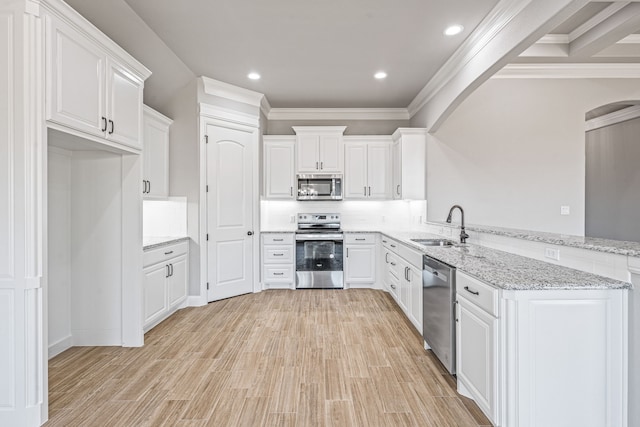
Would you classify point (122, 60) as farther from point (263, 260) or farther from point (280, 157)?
point (263, 260)

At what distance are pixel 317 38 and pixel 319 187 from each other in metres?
2.38

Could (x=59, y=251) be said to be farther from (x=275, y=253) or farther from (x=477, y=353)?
(x=477, y=353)

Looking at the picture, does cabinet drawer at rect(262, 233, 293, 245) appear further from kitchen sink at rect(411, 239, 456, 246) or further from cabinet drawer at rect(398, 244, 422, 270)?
kitchen sink at rect(411, 239, 456, 246)

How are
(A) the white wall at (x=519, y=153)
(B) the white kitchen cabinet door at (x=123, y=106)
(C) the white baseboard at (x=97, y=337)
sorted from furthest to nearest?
(A) the white wall at (x=519, y=153), (C) the white baseboard at (x=97, y=337), (B) the white kitchen cabinet door at (x=123, y=106)

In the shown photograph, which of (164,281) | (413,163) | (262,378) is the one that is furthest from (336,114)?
(262,378)

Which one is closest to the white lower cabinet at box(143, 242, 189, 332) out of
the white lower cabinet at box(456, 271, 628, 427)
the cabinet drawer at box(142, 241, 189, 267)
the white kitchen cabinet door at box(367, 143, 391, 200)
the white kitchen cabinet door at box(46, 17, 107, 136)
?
the cabinet drawer at box(142, 241, 189, 267)

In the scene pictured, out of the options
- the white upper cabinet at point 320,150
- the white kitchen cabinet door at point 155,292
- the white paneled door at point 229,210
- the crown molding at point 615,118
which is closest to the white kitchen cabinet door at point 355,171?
the white upper cabinet at point 320,150

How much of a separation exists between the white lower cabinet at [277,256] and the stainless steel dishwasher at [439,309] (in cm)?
248

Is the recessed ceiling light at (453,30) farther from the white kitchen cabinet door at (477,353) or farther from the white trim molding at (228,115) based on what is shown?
the white trim molding at (228,115)

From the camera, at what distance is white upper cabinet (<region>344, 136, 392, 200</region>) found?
5.23 metres

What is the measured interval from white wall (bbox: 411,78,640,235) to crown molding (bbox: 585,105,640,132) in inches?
57.9

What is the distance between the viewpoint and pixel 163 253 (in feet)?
11.5

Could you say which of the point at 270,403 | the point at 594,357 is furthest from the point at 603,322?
the point at 270,403

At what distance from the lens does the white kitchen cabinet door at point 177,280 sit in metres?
3.70
